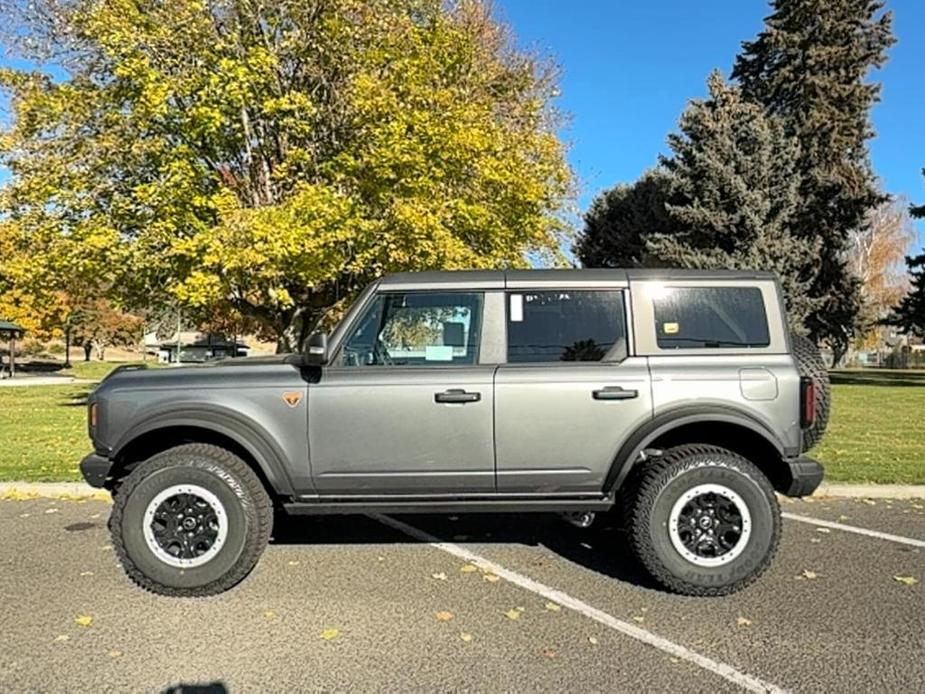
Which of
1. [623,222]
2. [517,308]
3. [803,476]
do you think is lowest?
[803,476]

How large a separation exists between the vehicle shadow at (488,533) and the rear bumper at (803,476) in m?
1.13

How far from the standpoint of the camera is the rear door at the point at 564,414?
4.52m

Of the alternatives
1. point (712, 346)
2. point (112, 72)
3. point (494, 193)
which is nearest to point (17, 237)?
point (112, 72)

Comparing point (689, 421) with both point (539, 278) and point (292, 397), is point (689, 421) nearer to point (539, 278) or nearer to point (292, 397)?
point (539, 278)

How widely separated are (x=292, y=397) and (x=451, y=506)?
1159 millimetres

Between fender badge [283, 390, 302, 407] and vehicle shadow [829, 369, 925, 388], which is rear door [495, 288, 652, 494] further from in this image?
vehicle shadow [829, 369, 925, 388]

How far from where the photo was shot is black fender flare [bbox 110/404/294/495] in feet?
14.8

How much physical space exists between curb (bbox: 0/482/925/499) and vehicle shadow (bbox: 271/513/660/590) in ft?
7.65

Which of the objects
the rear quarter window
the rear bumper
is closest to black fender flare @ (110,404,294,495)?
the rear quarter window

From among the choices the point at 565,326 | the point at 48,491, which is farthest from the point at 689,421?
the point at 48,491

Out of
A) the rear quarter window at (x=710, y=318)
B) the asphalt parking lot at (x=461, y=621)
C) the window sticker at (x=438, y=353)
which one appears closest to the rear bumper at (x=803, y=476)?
the asphalt parking lot at (x=461, y=621)

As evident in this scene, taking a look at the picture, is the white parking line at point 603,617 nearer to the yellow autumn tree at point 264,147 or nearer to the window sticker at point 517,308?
the window sticker at point 517,308

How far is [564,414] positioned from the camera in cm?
452

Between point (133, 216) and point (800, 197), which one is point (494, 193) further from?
point (800, 197)
